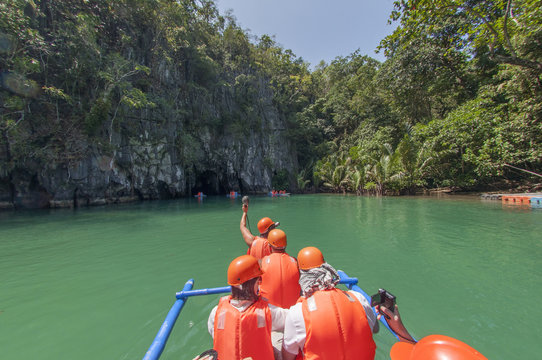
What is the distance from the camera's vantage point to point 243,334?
1.46 meters

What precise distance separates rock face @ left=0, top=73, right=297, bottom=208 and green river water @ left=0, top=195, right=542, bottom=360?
26.9ft

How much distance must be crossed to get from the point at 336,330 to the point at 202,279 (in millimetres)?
3373

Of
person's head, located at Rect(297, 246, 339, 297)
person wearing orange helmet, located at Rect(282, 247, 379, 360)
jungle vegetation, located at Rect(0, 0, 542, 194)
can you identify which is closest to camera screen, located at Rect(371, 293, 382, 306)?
person wearing orange helmet, located at Rect(282, 247, 379, 360)

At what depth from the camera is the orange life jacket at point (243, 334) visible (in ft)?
4.75

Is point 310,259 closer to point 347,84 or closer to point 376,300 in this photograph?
point 376,300

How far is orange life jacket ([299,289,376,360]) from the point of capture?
135 cm

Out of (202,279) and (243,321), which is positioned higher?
(243,321)

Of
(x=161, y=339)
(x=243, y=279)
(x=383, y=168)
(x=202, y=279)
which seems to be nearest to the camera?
(x=243, y=279)

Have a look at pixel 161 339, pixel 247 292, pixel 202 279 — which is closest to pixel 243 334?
pixel 247 292

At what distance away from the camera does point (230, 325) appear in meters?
1.48

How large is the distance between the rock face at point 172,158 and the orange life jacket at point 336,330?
61.7 feet

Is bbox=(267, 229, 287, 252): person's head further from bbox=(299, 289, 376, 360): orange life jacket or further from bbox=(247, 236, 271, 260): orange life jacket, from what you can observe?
bbox=(299, 289, 376, 360): orange life jacket

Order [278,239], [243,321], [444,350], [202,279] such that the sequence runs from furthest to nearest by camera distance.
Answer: [202,279] < [278,239] < [243,321] < [444,350]

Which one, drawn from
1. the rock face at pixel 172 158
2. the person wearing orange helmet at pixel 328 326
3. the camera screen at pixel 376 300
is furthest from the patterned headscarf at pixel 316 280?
the rock face at pixel 172 158
